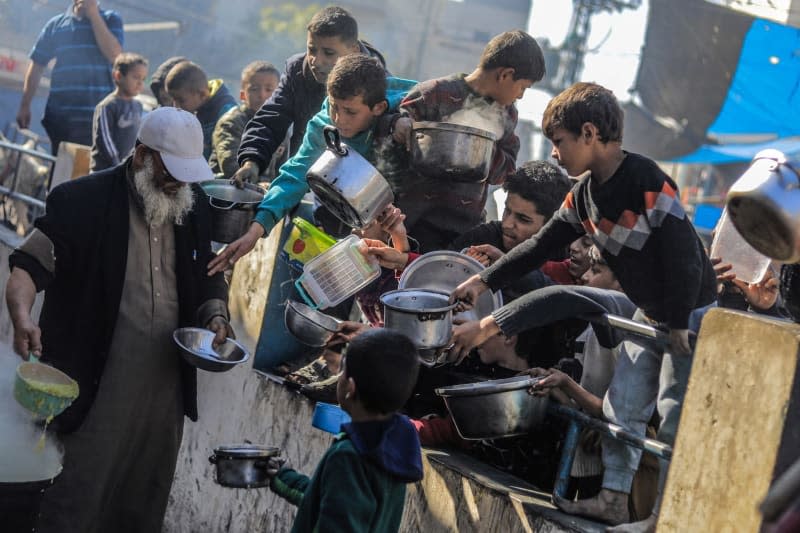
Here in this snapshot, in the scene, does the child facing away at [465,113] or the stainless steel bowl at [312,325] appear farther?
the child facing away at [465,113]

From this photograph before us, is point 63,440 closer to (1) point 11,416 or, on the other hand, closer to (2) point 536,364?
(1) point 11,416

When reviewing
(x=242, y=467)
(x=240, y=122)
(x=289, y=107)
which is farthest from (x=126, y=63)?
(x=242, y=467)

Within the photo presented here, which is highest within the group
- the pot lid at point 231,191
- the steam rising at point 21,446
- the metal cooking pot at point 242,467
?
the pot lid at point 231,191

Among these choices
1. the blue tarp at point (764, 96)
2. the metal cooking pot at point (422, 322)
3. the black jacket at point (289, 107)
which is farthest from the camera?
the blue tarp at point (764, 96)

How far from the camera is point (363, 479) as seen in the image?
297 centimetres

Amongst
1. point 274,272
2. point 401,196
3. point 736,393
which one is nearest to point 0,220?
point 274,272

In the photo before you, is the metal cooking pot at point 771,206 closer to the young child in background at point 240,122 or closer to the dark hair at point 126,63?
the young child in background at point 240,122

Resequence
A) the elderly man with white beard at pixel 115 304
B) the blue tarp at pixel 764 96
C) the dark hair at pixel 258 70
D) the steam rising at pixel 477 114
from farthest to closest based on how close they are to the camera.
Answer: the blue tarp at pixel 764 96 → the dark hair at pixel 258 70 → the steam rising at pixel 477 114 → the elderly man with white beard at pixel 115 304

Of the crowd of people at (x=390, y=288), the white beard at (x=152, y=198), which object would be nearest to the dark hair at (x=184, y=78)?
the crowd of people at (x=390, y=288)

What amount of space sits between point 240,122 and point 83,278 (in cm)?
357

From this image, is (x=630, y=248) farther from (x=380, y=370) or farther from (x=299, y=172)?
(x=299, y=172)

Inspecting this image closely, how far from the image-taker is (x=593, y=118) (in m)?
3.98

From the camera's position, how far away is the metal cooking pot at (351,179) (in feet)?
15.7

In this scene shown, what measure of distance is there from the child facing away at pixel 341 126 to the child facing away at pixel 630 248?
139 cm
